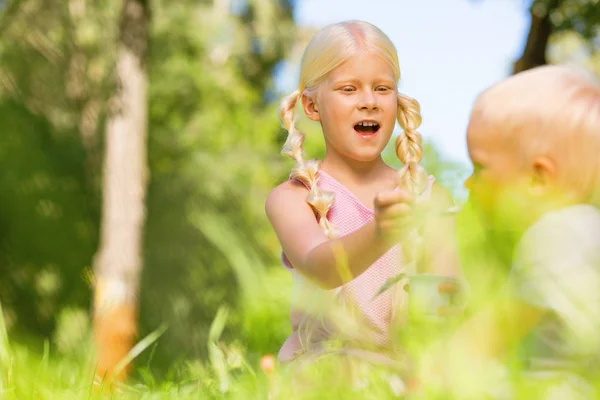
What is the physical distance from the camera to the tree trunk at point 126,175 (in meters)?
10.0

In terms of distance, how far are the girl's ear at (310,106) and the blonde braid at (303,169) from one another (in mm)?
31

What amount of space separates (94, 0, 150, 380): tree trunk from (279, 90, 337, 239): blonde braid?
8039 millimetres

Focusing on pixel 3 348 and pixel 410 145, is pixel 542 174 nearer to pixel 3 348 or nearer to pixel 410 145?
pixel 410 145

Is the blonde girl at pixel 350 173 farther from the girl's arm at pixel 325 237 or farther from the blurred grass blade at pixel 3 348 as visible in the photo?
the blurred grass blade at pixel 3 348

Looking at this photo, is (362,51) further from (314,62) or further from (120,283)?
(120,283)

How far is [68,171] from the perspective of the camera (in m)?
12.7

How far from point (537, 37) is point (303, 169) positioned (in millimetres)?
6328

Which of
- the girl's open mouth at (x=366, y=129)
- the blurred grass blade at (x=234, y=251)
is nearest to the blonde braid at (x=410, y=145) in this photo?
the girl's open mouth at (x=366, y=129)

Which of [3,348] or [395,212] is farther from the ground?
[395,212]

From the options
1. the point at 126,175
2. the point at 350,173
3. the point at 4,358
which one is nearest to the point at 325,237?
the point at 350,173

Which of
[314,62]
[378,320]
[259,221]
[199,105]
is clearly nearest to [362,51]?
[314,62]

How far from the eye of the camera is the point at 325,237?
179cm

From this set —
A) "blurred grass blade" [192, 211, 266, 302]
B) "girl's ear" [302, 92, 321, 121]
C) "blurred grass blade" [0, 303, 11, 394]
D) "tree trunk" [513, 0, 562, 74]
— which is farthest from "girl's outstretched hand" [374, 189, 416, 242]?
"tree trunk" [513, 0, 562, 74]

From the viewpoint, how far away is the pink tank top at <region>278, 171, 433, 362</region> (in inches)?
73.4
